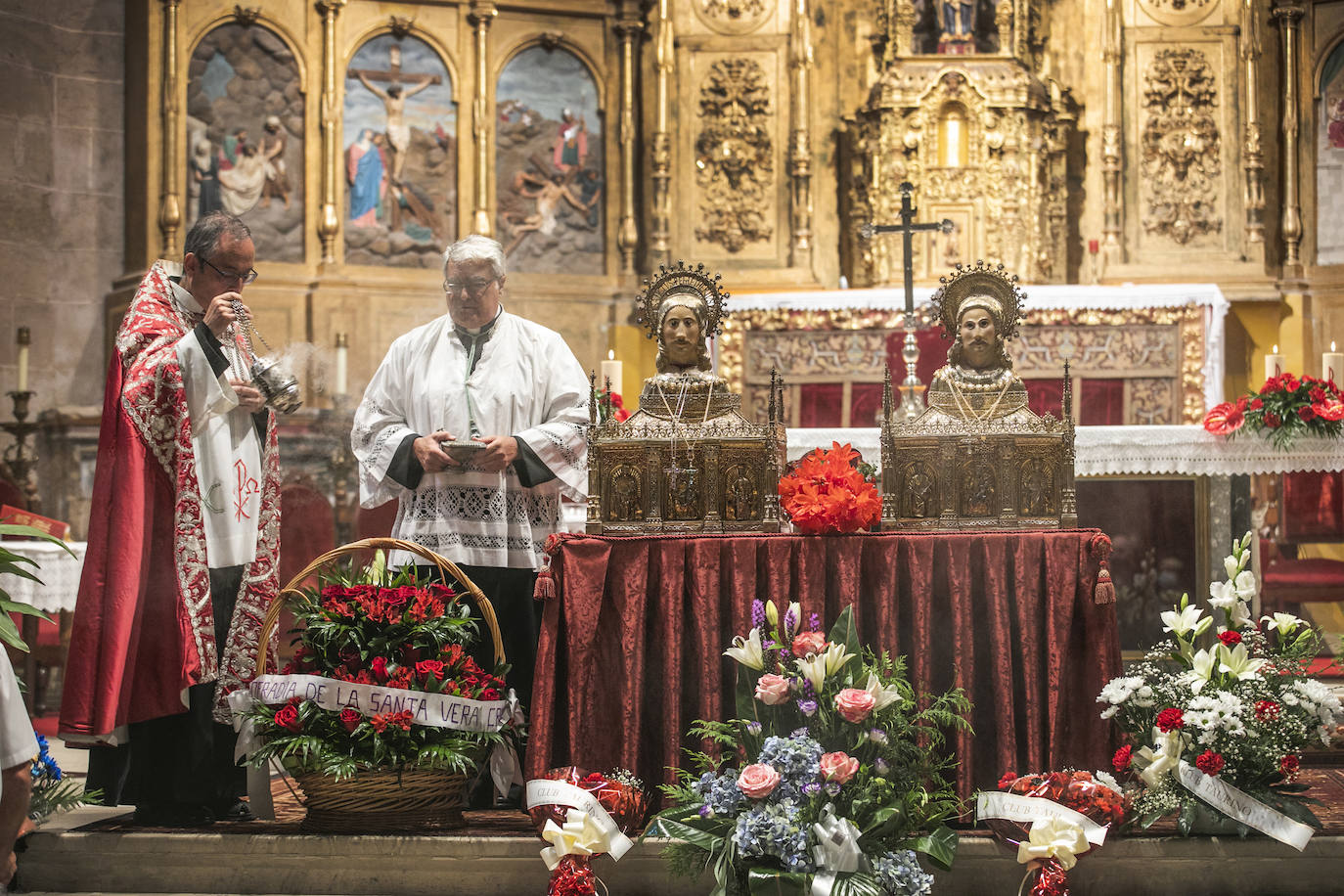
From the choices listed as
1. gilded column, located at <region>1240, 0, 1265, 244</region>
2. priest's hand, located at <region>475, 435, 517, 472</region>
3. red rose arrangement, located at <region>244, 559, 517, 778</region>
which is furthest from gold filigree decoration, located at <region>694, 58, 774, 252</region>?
red rose arrangement, located at <region>244, 559, 517, 778</region>

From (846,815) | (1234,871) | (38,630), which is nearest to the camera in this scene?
(846,815)

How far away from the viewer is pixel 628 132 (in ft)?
33.8

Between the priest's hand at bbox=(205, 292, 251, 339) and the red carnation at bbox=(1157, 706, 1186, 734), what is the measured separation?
301 cm

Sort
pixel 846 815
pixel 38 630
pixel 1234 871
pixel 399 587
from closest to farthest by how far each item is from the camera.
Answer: pixel 846 815 → pixel 1234 871 → pixel 399 587 → pixel 38 630

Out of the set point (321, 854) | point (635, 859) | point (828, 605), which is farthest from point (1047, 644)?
point (321, 854)

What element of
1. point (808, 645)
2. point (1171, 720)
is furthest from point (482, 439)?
point (1171, 720)

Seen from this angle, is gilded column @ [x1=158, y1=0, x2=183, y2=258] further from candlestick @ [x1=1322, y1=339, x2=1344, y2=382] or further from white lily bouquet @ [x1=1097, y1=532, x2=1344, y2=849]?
white lily bouquet @ [x1=1097, y1=532, x2=1344, y2=849]

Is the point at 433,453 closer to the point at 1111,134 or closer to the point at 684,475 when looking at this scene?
the point at 684,475

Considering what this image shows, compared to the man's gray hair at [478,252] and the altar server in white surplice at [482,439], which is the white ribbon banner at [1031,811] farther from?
the man's gray hair at [478,252]

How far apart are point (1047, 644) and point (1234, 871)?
2.66 feet

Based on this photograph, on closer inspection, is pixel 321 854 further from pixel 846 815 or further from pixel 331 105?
pixel 331 105

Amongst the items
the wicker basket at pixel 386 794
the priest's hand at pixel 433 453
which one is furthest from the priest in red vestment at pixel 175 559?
the priest's hand at pixel 433 453

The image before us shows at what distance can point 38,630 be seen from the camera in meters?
7.20

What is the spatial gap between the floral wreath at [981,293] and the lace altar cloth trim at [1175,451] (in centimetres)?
144
